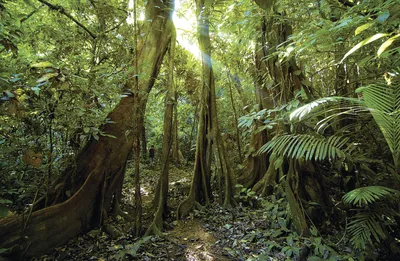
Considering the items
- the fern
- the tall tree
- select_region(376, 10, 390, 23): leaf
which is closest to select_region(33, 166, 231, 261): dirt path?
the tall tree

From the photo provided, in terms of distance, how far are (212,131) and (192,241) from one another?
207cm

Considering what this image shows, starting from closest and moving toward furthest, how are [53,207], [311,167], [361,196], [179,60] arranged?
1. [361,196]
2. [53,207]
3. [311,167]
4. [179,60]

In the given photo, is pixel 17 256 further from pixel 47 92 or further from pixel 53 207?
pixel 47 92

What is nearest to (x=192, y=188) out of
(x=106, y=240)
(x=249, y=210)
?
(x=249, y=210)

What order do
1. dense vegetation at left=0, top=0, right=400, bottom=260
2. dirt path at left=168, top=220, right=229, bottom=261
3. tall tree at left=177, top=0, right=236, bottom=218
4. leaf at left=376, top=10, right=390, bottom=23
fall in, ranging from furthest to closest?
tall tree at left=177, top=0, right=236, bottom=218 → dirt path at left=168, top=220, right=229, bottom=261 → dense vegetation at left=0, top=0, right=400, bottom=260 → leaf at left=376, top=10, right=390, bottom=23

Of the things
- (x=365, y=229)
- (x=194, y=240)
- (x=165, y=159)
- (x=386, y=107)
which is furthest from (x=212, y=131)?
(x=386, y=107)

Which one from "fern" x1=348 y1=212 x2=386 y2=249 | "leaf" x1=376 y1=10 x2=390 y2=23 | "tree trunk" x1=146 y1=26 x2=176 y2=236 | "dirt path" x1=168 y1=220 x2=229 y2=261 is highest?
"leaf" x1=376 y1=10 x2=390 y2=23

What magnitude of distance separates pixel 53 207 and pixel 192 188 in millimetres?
2178

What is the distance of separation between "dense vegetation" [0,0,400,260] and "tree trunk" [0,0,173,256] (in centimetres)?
2

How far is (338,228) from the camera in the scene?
3.07 metres

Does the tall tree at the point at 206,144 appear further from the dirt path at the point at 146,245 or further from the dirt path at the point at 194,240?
the dirt path at the point at 146,245

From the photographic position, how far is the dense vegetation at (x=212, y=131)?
2193 millimetres

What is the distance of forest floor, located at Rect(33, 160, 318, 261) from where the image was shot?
2.77 meters

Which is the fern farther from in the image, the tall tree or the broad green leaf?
the tall tree
